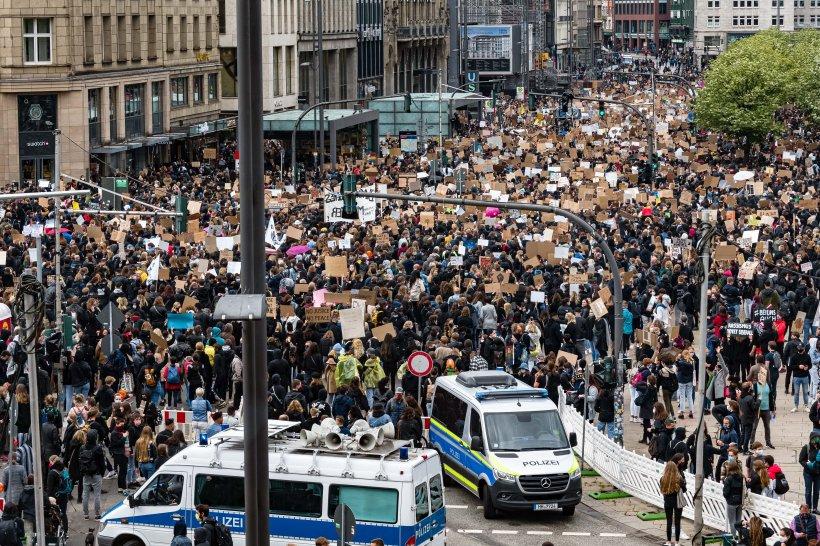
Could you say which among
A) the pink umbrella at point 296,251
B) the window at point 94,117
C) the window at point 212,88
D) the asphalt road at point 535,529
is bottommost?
the asphalt road at point 535,529

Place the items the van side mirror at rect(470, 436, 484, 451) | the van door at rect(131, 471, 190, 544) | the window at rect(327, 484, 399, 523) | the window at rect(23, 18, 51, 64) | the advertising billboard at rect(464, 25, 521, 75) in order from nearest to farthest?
the window at rect(327, 484, 399, 523) → the van door at rect(131, 471, 190, 544) → the van side mirror at rect(470, 436, 484, 451) → the window at rect(23, 18, 51, 64) → the advertising billboard at rect(464, 25, 521, 75)

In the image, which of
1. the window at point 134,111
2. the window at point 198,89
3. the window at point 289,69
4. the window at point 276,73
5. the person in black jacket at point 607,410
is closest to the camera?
the person in black jacket at point 607,410

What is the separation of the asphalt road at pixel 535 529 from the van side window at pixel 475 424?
116 cm

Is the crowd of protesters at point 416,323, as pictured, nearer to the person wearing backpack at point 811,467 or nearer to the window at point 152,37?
the person wearing backpack at point 811,467

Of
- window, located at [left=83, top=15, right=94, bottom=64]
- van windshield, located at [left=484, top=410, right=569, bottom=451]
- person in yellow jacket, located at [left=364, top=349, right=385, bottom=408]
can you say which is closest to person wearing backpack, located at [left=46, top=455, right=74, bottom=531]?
van windshield, located at [left=484, top=410, right=569, bottom=451]

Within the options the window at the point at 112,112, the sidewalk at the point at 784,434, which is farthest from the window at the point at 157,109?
the sidewalk at the point at 784,434

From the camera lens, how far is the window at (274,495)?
874 inches

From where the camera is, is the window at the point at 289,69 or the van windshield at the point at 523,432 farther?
the window at the point at 289,69

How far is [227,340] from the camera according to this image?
32469mm

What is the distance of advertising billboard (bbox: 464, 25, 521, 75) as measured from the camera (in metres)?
142

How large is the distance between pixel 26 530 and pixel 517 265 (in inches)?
870

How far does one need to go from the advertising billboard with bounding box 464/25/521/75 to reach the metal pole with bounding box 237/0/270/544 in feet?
420

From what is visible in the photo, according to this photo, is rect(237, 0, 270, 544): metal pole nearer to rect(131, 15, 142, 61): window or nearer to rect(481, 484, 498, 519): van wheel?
rect(481, 484, 498, 519): van wheel

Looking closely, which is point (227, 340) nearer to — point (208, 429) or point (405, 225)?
point (208, 429)
